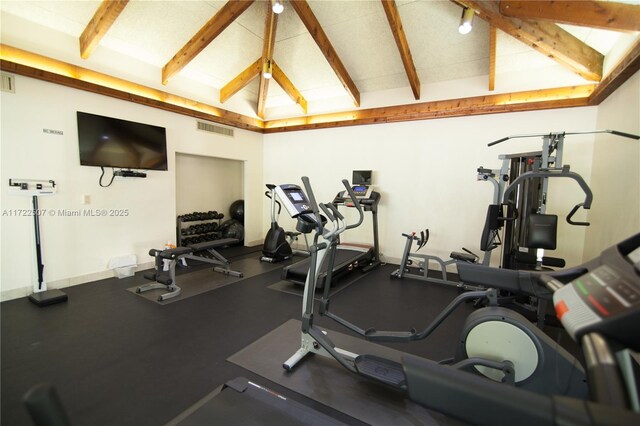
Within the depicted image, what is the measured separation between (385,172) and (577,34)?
333 cm

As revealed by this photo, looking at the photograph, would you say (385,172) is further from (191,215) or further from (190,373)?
(190,373)

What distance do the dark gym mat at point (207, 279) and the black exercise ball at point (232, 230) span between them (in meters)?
1.09

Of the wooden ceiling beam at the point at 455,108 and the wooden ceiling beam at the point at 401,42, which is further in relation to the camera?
the wooden ceiling beam at the point at 455,108

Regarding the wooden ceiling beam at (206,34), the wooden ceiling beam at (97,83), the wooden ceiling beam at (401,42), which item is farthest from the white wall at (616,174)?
the wooden ceiling beam at (97,83)

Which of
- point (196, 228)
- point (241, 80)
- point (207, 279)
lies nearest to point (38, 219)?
point (207, 279)

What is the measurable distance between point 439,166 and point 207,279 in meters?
4.55

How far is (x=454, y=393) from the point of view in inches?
27.0

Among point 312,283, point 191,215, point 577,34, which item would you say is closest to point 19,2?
point 191,215

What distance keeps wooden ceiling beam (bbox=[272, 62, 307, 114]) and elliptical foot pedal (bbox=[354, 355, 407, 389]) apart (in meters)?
5.66

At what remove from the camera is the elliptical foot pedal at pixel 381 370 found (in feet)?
6.56

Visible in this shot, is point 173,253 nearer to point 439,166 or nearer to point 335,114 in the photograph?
point 335,114

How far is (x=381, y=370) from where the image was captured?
212cm

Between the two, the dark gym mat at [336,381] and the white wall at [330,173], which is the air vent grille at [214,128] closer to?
the white wall at [330,173]

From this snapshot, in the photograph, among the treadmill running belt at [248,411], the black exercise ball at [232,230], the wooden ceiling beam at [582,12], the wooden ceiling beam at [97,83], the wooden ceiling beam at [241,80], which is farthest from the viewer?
the black exercise ball at [232,230]
